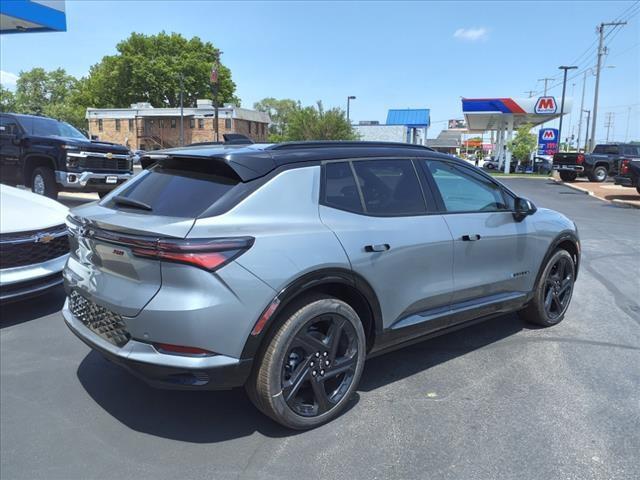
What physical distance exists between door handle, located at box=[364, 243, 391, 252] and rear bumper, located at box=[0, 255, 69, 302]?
11.5 feet

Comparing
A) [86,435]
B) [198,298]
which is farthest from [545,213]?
[86,435]

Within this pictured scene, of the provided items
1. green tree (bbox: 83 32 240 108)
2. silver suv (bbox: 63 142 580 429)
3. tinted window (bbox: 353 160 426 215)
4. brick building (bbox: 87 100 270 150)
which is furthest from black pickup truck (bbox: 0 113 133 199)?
green tree (bbox: 83 32 240 108)

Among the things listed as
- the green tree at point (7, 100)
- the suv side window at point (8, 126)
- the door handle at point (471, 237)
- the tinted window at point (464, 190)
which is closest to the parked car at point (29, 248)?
the tinted window at point (464, 190)

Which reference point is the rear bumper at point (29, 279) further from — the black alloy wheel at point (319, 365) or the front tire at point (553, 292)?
the front tire at point (553, 292)

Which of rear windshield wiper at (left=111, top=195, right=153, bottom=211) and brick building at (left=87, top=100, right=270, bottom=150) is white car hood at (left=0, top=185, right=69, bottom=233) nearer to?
rear windshield wiper at (left=111, top=195, right=153, bottom=211)

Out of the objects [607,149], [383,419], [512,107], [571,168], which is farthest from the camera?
[512,107]

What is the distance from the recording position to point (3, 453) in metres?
2.95

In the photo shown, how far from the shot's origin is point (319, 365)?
124 inches

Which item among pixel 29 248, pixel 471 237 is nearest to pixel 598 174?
pixel 471 237

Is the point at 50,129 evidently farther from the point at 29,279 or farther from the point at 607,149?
the point at 607,149

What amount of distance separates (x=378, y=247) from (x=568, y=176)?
2838 centimetres

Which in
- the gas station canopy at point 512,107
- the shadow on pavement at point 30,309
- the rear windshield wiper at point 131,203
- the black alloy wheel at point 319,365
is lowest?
the shadow on pavement at point 30,309

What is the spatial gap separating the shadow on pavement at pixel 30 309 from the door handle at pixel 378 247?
11.7 feet

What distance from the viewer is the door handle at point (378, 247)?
324 cm
